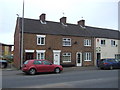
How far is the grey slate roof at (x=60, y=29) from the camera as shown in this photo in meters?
25.0

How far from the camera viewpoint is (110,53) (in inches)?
1218

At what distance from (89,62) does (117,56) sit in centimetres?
808

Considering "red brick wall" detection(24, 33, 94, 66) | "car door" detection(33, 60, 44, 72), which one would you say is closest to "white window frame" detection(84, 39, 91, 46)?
"red brick wall" detection(24, 33, 94, 66)

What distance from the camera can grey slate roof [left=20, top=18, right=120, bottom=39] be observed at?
25.0m

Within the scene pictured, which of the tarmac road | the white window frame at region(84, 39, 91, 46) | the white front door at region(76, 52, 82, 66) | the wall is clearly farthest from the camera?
the wall

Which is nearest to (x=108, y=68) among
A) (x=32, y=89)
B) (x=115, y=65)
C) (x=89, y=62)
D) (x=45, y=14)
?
(x=115, y=65)

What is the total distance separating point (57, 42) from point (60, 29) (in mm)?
2780

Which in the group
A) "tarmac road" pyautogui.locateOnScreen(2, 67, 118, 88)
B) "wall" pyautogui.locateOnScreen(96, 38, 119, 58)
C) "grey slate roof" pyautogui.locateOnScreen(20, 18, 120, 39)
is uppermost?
"grey slate roof" pyautogui.locateOnScreen(20, 18, 120, 39)

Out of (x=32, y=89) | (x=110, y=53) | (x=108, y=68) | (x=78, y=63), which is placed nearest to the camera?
(x=32, y=89)

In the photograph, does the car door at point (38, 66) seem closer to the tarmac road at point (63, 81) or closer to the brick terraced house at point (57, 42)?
the tarmac road at point (63, 81)

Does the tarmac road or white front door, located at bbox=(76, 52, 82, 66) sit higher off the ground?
white front door, located at bbox=(76, 52, 82, 66)

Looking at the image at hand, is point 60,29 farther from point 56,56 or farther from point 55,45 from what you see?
point 56,56

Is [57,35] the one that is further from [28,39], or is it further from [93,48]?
[93,48]

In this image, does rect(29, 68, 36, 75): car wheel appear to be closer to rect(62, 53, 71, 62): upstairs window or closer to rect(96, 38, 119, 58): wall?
rect(62, 53, 71, 62): upstairs window
